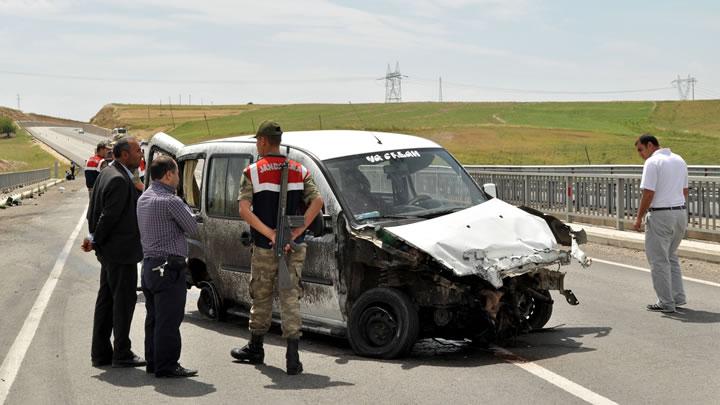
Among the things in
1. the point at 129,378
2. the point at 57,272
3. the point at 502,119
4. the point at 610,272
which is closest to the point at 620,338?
the point at 129,378

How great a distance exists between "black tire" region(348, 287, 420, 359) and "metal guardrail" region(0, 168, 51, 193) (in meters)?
36.0

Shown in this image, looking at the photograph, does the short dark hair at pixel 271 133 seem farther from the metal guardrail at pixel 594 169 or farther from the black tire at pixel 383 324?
the metal guardrail at pixel 594 169

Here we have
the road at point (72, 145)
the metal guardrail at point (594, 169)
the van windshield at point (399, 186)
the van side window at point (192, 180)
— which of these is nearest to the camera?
the van windshield at point (399, 186)

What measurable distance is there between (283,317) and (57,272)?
8.00 meters

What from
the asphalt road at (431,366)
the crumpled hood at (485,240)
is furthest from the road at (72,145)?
the crumpled hood at (485,240)

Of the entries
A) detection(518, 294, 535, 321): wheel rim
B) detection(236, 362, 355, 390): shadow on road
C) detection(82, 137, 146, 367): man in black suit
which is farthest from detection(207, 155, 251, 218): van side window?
detection(518, 294, 535, 321): wheel rim

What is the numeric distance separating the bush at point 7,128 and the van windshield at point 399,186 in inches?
6184

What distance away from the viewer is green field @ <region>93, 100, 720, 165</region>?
65.1 metres

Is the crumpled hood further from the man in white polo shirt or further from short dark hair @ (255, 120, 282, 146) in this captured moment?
the man in white polo shirt

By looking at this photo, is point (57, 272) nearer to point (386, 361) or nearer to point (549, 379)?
point (386, 361)

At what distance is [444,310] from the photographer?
23.8 ft

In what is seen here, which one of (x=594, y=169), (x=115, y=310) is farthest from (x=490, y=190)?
(x=594, y=169)

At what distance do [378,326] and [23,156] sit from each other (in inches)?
4113

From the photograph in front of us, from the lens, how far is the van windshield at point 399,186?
7.93m
